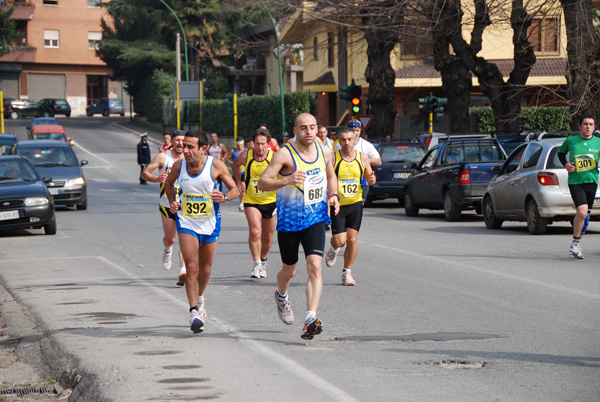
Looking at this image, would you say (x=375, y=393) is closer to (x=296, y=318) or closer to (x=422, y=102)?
(x=296, y=318)

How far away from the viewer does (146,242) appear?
58.3 ft

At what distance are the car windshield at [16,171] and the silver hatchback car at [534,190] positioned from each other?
9179 millimetres

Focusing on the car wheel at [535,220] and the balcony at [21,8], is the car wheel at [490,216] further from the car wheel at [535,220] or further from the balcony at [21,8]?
the balcony at [21,8]

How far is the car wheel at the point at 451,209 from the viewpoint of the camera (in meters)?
21.7

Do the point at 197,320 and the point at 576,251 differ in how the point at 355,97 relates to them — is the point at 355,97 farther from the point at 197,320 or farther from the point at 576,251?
the point at 197,320

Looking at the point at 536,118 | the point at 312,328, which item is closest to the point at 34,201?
the point at 312,328

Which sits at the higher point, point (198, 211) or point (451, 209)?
point (198, 211)

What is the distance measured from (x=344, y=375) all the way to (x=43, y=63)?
91082 mm

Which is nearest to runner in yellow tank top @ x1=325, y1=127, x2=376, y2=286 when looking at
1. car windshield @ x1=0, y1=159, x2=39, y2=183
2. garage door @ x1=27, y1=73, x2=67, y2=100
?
car windshield @ x1=0, y1=159, x2=39, y2=183

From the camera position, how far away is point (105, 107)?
91.9m

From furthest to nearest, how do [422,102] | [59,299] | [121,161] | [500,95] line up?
[121,161] < [422,102] < [500,95] < [59,299]

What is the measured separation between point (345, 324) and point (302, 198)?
51.3 inches

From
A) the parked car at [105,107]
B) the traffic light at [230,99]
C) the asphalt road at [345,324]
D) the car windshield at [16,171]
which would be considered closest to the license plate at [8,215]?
the car windshield at [16,171]

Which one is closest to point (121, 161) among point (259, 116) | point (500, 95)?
point (259, 116)
